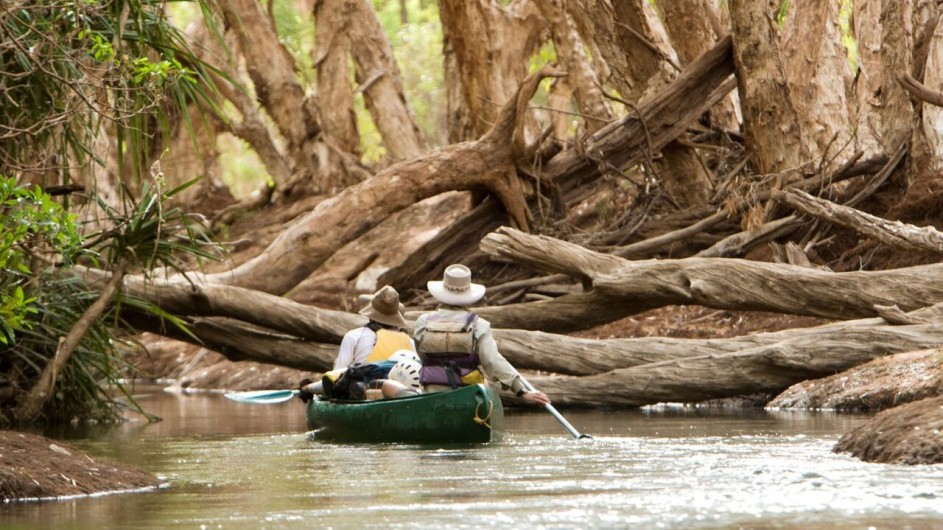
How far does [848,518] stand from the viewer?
6133 mm

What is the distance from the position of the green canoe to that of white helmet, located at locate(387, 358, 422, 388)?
1.72 feet

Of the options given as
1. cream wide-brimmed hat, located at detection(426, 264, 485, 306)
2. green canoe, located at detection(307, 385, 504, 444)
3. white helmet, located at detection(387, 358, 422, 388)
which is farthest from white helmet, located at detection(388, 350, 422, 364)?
cream wide-brimmed hat, located at detection(426, 264, 485, 306)

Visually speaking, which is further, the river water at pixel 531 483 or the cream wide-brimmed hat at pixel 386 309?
the cream wide-brimmed hat at pixel 386 309

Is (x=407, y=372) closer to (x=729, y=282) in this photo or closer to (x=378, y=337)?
(x=378, y=337)

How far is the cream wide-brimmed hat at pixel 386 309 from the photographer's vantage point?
12008 millimetres

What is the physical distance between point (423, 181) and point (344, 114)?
969 cm

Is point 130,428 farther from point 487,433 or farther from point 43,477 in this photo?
point 43,477

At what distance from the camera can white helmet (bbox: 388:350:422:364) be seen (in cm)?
1160

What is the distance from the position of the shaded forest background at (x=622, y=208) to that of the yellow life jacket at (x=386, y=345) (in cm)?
158

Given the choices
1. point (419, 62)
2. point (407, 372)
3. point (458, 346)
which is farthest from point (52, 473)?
point (419, 62)

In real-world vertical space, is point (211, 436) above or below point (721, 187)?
below

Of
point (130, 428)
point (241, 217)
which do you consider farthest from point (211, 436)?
point (241, 217)

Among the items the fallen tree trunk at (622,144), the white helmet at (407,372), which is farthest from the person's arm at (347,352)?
the fallen tree trunk at (622,144)

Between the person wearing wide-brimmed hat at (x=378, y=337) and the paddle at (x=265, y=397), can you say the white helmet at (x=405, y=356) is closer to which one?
the person wearing wide-brimmed hat at (x=378, y=337)
